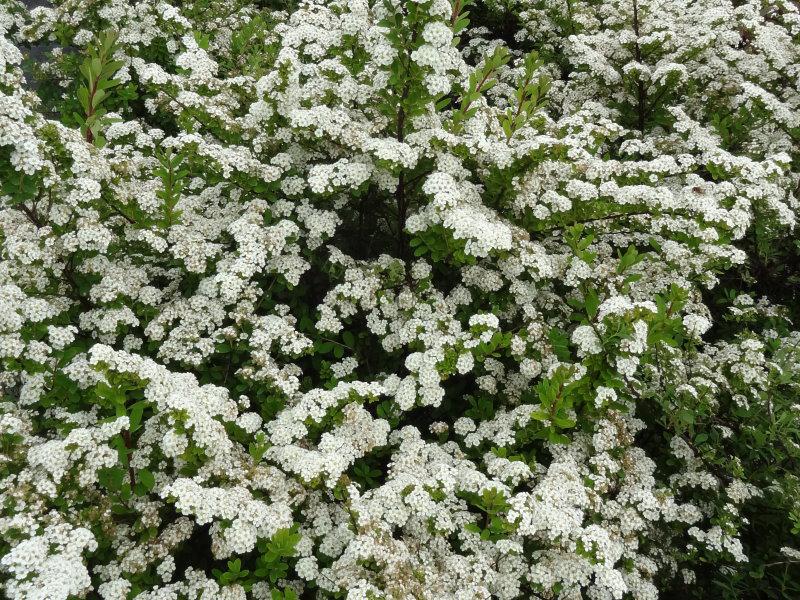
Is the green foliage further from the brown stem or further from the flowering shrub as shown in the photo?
the brown stem

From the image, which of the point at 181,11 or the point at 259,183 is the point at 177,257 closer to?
the point at 259,183

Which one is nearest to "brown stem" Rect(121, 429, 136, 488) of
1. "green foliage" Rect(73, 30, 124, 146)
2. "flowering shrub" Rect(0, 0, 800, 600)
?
"flowering shrub" Rect(0, 0, 800, 600)

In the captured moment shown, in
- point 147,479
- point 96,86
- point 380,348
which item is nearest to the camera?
point 147,479

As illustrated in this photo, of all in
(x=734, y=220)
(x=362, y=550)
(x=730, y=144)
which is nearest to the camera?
(x=362, y=550)

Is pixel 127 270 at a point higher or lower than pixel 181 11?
lower

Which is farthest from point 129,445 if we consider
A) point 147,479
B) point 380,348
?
point 380,348

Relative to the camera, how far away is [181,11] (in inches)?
282

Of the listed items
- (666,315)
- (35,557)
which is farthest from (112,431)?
(666,315)

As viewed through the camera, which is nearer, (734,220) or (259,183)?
(734,220)

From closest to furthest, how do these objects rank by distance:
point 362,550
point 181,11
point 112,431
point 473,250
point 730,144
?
point 362,550
point 112,431
point 473,250
point 730,144
point 181,11

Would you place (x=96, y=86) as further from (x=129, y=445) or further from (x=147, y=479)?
(x=147, y=479)

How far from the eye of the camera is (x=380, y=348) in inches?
186

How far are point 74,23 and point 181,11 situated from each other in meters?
1.44

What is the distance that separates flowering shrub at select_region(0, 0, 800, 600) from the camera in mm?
3184
